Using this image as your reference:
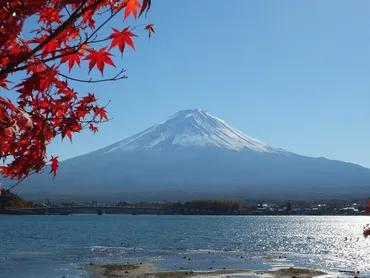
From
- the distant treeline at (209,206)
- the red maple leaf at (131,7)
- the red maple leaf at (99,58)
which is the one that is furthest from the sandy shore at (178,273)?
the distant treeline at (209,206)

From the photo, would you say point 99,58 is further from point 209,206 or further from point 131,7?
point 209,206

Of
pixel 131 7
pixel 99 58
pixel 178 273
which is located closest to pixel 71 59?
pixel 99 58

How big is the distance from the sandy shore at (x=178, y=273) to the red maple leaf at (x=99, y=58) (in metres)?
30.6

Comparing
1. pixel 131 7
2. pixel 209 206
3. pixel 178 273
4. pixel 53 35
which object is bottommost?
pixel 178 273

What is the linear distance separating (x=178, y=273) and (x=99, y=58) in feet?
105

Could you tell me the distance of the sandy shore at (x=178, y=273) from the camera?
34000mm

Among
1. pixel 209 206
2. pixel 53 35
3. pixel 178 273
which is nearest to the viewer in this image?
pixel 53 35

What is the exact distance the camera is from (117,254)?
49344 millimetres

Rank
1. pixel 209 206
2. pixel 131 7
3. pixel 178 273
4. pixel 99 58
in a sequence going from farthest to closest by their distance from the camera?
1. pixel 209 206
2. pixel 178 273
3. pixel 99 58
4. pixel 131 7

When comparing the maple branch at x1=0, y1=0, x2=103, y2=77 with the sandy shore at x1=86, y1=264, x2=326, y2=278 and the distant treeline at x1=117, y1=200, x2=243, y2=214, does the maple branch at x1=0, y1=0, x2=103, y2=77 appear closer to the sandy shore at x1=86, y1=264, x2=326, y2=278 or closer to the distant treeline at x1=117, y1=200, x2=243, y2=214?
the sandy shore at x1=86, y1=264, x2=326, y2=278

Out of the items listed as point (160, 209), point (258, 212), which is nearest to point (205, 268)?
point (160, 209)

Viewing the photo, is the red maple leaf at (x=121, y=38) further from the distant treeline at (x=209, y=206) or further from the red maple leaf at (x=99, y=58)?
→ the distant treeline at (x=209, y=206)

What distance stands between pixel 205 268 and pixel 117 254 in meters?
13.2

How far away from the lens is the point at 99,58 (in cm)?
377
